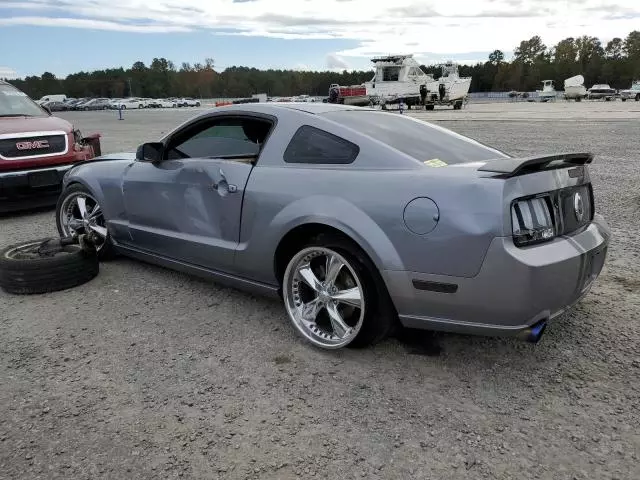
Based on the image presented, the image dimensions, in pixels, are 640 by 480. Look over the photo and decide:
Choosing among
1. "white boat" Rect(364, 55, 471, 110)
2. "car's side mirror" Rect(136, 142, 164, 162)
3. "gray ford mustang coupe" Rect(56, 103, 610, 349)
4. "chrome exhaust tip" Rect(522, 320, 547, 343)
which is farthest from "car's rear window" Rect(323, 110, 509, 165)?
"white boat" Rect(364, 55, 471, 110)

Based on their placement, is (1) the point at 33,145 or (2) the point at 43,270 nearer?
(2) the point at 43,270

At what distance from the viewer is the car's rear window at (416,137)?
329 centimetres

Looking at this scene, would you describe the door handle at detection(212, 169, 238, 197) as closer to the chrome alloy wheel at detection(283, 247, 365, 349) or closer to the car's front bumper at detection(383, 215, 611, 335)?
the chrome alloy wheel at detection(283, 247, 365, 349)

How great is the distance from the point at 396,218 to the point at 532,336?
2.95 ft

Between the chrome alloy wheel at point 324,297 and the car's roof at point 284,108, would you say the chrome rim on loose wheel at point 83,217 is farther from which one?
the chrome alloy wheel at point 324,297

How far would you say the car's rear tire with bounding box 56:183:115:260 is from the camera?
16.5 feet

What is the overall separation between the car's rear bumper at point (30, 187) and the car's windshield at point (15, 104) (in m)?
1.41

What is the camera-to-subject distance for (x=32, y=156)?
7.28 meters

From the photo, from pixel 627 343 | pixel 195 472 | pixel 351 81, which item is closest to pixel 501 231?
pixel 627 343

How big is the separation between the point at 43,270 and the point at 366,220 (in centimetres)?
278

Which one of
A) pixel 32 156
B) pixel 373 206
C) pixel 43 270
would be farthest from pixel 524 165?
pixel 32 156

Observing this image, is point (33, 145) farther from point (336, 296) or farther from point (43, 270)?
point (336, 296)

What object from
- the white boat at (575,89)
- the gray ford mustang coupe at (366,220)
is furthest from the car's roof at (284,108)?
the white boat at (575,89)

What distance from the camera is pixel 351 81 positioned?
122 metres
